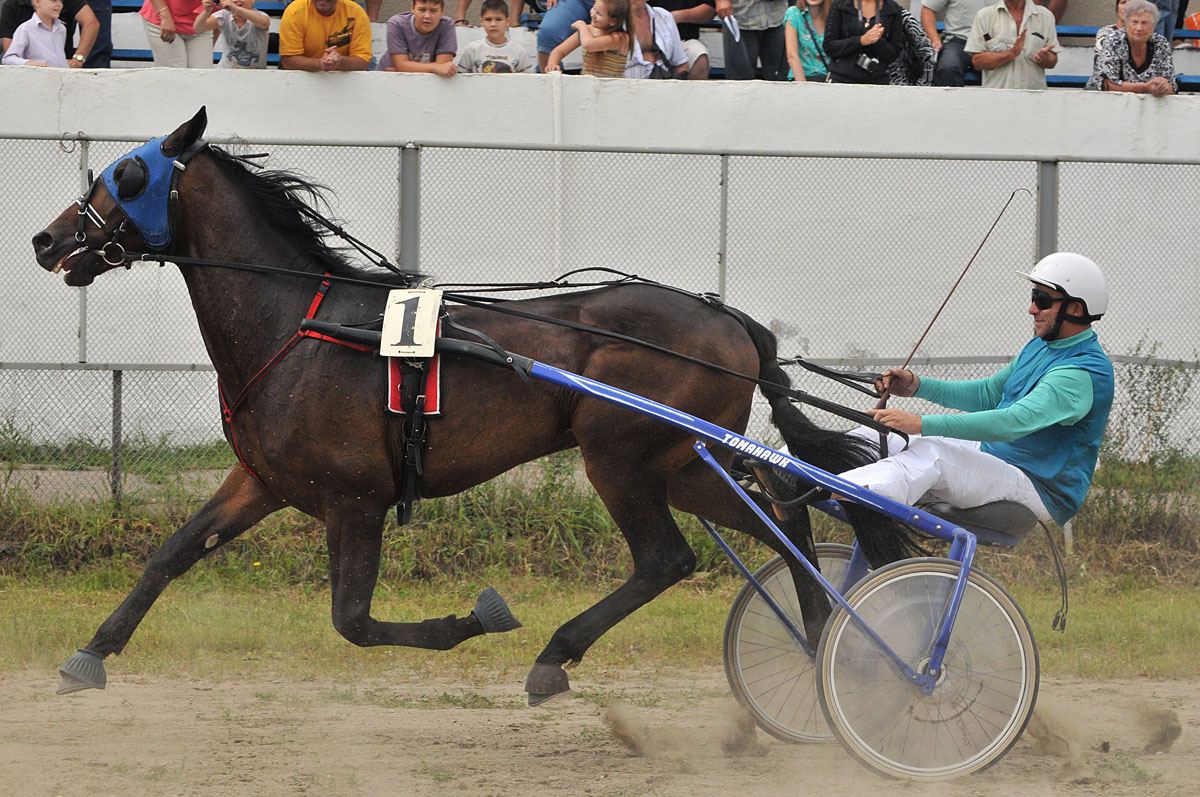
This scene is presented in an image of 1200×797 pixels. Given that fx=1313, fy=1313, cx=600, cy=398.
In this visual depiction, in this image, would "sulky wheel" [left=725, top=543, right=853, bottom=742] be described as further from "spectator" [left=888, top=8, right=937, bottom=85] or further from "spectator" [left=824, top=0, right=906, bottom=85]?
"spectator" [left=888, top=8, right=937, bottom=85]

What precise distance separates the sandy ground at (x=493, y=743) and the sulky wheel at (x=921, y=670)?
15cm

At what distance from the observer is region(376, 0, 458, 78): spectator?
8938 millimetres

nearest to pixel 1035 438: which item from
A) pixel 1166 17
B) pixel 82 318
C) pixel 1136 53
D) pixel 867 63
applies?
pixel 82 318

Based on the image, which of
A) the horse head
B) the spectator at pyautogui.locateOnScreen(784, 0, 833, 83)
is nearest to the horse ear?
the horse head

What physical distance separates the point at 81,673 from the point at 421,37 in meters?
5.74

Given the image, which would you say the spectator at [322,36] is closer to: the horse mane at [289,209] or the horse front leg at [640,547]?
the horse mane at [289,209]

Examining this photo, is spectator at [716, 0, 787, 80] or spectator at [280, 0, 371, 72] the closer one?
spectator at [280, 0, 371, 72]

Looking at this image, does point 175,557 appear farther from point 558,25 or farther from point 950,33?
point 950,33

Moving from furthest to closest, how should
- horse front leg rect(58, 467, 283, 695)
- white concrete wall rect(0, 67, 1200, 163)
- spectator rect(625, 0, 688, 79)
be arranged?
spectator rect(625, 0, 688, 79) → white concrete wall rect(0, 67, 1200, 163) → horse front leg rect(58, 467, 283, 695)

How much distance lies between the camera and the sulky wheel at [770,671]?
477 cm

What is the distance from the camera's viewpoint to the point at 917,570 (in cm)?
413

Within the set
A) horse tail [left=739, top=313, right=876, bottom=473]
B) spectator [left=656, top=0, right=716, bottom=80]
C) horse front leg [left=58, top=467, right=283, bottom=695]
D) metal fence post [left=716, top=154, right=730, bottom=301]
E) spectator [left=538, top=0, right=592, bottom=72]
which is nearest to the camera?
horse front leg [left=58, top=467, right=283, bottom=695]

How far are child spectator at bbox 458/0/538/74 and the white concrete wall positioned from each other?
0.83 m

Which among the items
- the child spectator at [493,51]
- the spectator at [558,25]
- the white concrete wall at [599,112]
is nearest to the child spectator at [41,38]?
the white concrete wall at [599,112]
